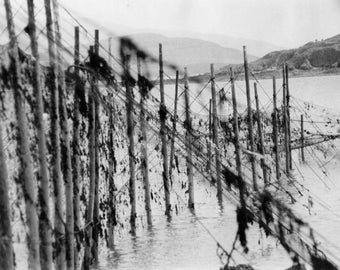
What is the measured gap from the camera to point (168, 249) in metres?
20.2

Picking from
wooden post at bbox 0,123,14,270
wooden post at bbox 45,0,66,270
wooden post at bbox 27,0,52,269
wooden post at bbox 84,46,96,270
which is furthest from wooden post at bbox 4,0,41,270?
wooden post at bbox 84,46,96,270

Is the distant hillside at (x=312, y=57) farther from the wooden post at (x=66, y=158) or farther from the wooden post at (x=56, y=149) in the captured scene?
the wooden post at (x=56, y=149)

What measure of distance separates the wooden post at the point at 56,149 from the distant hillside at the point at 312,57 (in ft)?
248

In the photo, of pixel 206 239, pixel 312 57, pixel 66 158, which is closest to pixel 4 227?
pixel 66 158

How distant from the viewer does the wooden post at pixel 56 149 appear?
44.1ft

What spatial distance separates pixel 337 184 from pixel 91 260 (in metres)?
17.8

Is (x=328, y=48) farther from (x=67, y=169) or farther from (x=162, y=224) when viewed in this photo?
(x=67, y=169)

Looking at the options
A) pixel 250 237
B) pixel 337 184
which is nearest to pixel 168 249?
pixel 250 237

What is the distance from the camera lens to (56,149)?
44.1 feet

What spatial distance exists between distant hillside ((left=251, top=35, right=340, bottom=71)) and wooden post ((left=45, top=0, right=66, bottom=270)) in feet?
248

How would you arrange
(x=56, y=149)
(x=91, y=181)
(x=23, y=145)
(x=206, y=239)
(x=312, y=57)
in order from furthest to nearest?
1. (x=312, y=57)
2. (x=206, y=239)
3. (x=91, y=181)
4. (x=56, y=149)
5. (x=23, y=145)

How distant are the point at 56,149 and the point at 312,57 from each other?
8048 cm

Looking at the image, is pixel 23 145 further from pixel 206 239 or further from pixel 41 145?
pixel 206 239

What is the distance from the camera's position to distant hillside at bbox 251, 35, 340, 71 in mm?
87625
